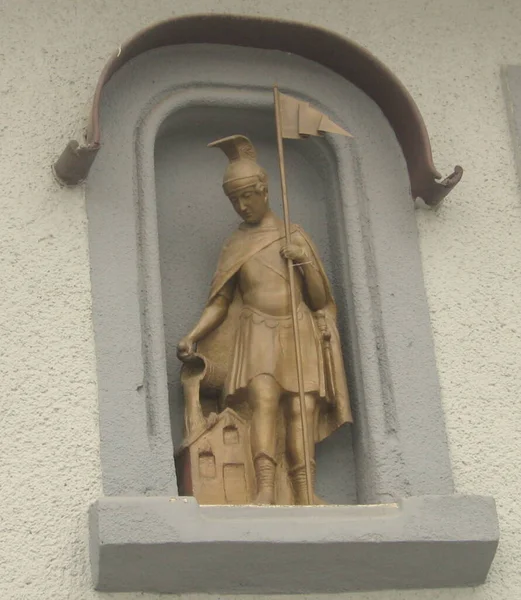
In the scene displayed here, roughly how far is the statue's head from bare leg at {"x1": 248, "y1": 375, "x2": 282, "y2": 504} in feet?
1.74

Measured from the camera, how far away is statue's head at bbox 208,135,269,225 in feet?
15.2

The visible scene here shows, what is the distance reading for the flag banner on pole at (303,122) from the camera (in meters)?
4.70

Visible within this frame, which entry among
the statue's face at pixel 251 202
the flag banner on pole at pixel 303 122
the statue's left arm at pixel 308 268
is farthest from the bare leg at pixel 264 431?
the flag banner on pole at pixel 303 122

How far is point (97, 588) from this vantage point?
406 cm

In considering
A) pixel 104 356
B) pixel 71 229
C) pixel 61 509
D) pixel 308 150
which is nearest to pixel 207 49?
pixel 308 150

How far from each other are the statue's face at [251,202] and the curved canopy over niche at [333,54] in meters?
0.50

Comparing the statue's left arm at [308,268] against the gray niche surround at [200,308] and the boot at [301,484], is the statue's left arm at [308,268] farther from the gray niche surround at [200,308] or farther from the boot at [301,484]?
the boot at [301,484]

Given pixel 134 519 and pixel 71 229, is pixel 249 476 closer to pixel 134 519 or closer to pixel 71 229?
pixel 134 519

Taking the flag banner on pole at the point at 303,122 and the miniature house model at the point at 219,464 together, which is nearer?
the miniature house model at the point at 219,464

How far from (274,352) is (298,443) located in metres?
0.27

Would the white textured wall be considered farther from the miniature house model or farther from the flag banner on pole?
the flag banner on pole

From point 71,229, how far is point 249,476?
0.87 meters

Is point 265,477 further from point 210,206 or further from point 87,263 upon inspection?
point 210,206

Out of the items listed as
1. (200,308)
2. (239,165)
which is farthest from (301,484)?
(239,165)
